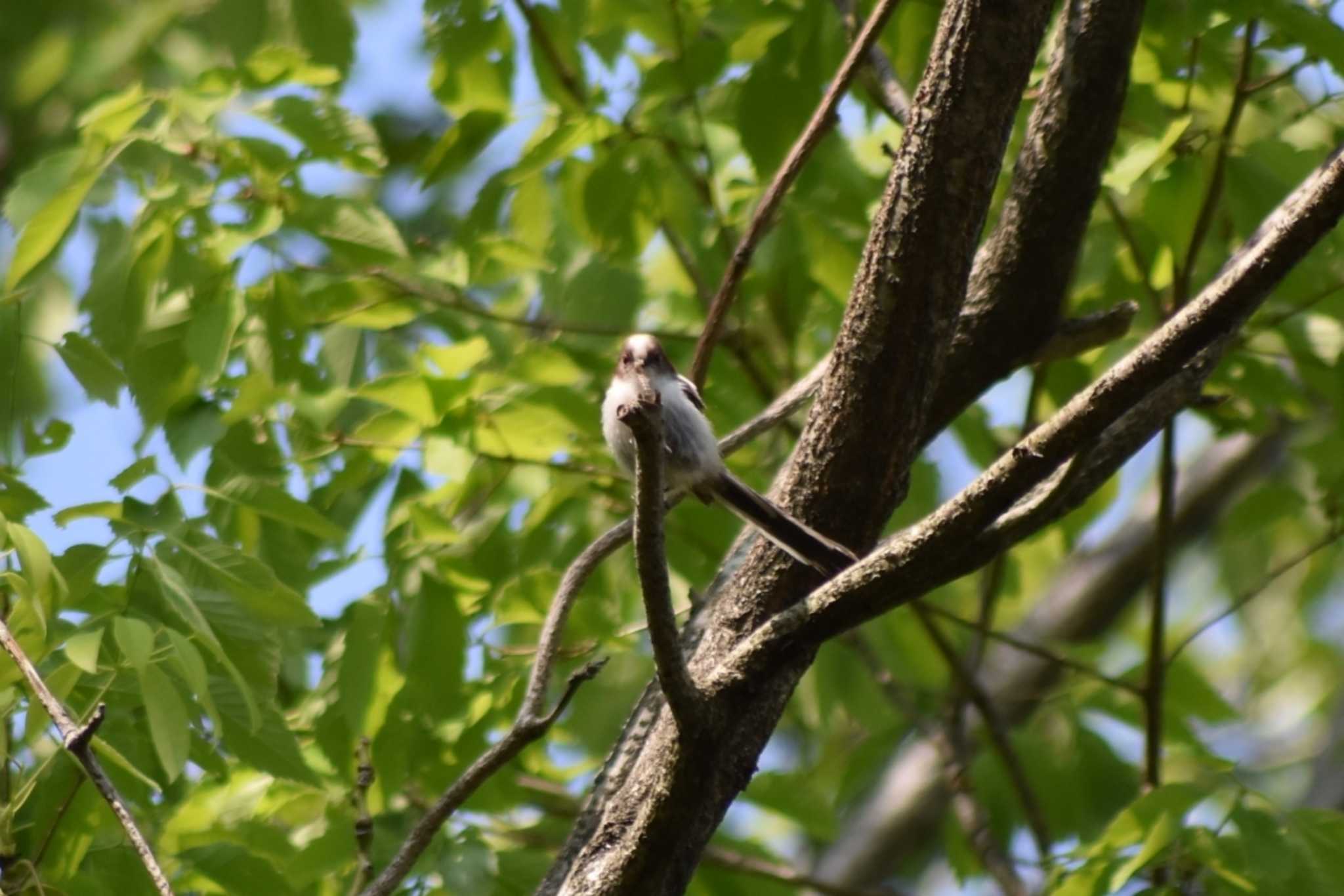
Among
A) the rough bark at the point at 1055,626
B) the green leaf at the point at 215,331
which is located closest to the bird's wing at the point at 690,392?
the green leaf at the point at 215,331

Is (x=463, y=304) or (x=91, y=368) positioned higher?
(x=463, y=304)

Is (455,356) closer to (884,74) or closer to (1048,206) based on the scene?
(884,74)

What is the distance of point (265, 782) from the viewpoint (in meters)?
4.07

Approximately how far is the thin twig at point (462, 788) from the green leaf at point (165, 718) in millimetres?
500

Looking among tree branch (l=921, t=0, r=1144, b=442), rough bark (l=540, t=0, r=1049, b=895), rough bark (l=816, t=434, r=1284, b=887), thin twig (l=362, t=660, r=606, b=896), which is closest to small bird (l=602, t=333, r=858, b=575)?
rough bark (l=540, t=0, r=1049, b=895)

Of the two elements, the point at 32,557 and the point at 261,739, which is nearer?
the point at 32,557

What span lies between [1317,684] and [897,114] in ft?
22.6

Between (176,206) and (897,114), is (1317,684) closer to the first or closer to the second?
(897,114)

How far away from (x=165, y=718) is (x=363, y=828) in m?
0.96

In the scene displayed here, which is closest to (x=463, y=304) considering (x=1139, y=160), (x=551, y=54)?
(x=551, y=54)

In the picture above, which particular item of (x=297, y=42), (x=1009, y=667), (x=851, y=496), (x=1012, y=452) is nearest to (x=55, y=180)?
(x=297, y=42)

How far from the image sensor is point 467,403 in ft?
11.7

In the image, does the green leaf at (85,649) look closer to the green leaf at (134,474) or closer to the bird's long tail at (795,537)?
the green leaf at (134,474)

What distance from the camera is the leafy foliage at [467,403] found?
306 cm
